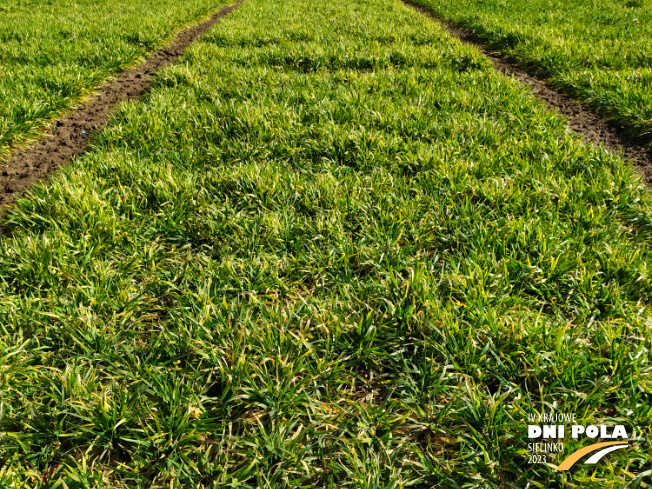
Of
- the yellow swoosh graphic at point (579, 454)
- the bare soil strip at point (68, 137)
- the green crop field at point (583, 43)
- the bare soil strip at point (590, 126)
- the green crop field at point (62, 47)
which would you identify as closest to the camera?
the yellow swoosh graphic at point (579, 454)

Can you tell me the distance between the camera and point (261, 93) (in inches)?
187

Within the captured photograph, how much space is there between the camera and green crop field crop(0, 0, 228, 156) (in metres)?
4.27

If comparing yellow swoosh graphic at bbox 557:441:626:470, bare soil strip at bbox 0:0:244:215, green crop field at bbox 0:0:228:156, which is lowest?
yellow swoosh graphic at bbox 557:441:626:470

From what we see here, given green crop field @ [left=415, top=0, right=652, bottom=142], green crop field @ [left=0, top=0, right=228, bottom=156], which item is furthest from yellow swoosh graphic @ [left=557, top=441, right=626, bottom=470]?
green crop field @ [left=0, top=0, right=228, bottom=156]

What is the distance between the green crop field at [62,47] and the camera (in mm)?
4270

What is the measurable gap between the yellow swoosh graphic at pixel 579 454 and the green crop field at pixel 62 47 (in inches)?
194

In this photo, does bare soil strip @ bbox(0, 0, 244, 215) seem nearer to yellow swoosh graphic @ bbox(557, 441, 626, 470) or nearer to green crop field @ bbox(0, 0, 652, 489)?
green crop field @ bbox(0, 0, 652, 489)

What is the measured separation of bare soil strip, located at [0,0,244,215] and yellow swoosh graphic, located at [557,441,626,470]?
373 centimetres

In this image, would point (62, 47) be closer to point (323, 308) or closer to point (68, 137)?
point (68, 137)

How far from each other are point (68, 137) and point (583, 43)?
26.0 feet

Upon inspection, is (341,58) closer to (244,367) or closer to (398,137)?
(398,137)

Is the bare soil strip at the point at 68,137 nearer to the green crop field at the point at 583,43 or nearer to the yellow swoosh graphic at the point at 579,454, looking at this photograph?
the yellow swoosh graphic at the point at 579,454

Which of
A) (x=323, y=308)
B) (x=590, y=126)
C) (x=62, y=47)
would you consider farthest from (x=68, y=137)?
(x=590, y=126)

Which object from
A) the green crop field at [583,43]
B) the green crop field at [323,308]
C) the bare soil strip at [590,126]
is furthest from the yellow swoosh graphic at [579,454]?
the green crop field at [583,43]
